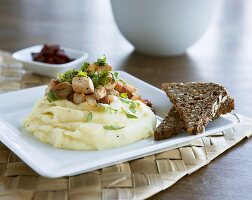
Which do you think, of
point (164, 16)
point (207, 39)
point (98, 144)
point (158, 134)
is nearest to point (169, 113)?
point (158, 134)

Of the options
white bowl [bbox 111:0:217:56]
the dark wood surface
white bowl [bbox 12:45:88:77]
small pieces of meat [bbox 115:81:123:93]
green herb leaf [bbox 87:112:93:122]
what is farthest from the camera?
white bowl [bbox 111:0:217:56]

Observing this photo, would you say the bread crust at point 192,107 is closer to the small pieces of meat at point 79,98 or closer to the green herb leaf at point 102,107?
the green herb leaf at point 102,107

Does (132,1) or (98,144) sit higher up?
(132,1)

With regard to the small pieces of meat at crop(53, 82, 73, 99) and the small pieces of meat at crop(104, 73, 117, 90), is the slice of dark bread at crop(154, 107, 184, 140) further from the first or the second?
the small pieces of meat at crop(53, 82, 73, 99)

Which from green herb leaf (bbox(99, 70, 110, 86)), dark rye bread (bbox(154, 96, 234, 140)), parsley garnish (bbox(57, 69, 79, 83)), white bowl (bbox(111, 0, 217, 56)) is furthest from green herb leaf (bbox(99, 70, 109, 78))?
white bowl (bbox(111, 0, 217, 56))

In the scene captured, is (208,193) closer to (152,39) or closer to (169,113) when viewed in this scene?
(169,113)

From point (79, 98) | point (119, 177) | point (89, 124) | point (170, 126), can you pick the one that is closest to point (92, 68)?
point (79, 98)
